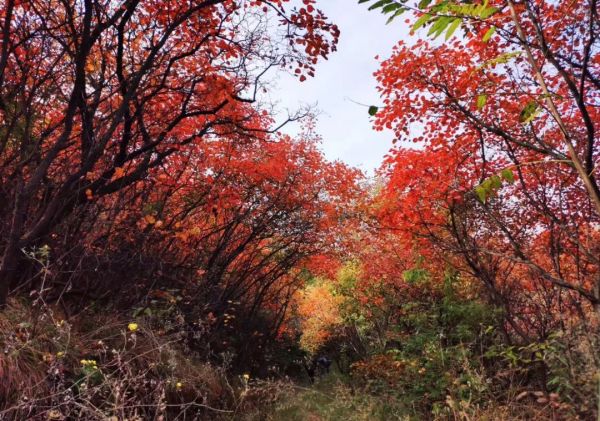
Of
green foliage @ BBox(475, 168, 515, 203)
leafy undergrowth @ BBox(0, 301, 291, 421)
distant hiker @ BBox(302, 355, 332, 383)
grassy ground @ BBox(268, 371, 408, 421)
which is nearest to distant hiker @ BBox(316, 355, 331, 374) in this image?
distant hiker @ BBox(302, 355, 332, 383)

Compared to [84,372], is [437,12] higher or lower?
higher

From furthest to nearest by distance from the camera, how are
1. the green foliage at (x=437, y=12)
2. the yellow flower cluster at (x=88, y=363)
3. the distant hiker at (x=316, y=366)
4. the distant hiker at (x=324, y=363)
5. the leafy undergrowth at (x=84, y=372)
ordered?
1. the distant hiker at (x=316, y=366)
2. the distant hiker at (x=324, y=363)
3. the yellow flower cluster at (x=88, y=363)
4. the leafy undergrowth at (x=84, y=372)
5. the green foliage at (x=437, y=12)

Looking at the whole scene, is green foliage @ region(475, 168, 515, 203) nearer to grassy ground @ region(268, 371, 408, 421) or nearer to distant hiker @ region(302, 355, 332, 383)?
grassy ground @ region(268, 371, 408, 421)

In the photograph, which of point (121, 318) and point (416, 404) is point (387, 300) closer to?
point (416, 404)

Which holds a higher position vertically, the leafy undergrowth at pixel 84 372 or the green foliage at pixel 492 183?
the green foliage at pixel 492 183

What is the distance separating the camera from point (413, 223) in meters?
9.34

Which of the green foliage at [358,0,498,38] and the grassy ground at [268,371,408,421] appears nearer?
the green foliage at [358,0,498,38]

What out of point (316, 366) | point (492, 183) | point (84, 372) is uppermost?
point (492, 183)

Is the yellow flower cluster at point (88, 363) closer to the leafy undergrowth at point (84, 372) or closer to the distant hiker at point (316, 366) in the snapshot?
the leafy undergrowth at point (84, 372)

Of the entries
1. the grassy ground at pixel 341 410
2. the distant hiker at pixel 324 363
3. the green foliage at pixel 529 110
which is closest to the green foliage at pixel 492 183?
the green foliage at pixel 529 110

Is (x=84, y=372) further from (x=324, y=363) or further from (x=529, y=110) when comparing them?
(x=324, y=363)

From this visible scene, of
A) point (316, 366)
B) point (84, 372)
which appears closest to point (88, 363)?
point (84, 372)

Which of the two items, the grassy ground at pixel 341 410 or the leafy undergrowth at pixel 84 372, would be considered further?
the grassy ground at pixel 341 410

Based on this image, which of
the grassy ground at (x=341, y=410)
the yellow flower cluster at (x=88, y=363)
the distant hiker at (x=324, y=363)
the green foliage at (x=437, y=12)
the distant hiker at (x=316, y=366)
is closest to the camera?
the green foliage at (x=437, y=12)
